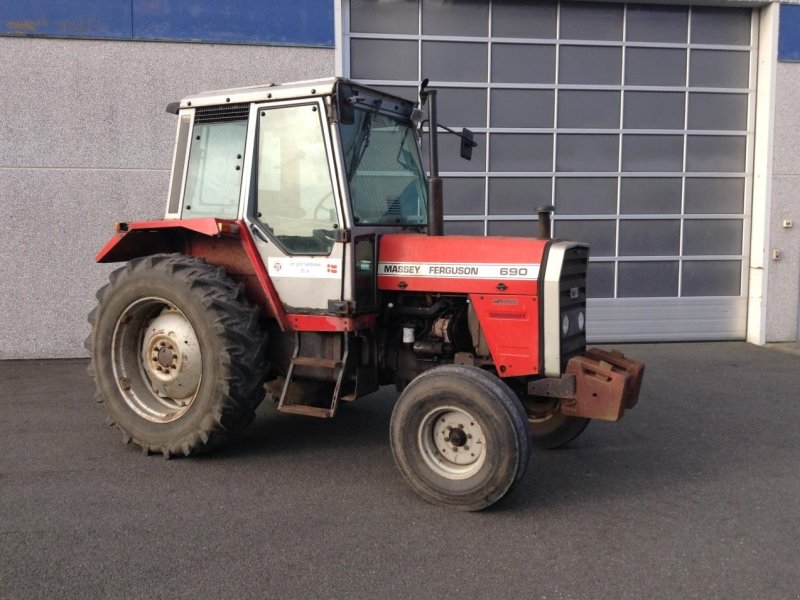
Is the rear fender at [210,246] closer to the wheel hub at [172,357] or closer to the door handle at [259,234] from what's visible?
the door handle at [259,234]

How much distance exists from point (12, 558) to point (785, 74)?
9.96 meters

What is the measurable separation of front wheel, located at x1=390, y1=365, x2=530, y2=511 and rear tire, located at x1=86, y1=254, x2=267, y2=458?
3.66 feet

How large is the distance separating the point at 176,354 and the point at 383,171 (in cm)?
188

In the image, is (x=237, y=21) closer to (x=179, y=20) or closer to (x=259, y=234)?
(x=179, y=20)

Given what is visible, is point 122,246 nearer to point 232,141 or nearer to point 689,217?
point 232,141

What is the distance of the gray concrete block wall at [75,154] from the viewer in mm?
8219

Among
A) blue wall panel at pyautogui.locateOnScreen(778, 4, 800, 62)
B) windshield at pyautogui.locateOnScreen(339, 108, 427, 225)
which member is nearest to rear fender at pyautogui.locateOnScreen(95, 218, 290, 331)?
windshield at pyautogui.locateOnScreen(339, 108, 427, 225)

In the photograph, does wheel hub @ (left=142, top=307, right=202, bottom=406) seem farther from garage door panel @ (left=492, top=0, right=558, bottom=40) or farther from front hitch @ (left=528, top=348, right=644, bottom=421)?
Answer: garage door panel @ (left=492, top=0, right=558, bottom=40)

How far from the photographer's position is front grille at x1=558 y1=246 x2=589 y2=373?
14.5ft

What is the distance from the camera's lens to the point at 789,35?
9484mm

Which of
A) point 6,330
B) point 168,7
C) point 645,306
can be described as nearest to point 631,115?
point 645,306

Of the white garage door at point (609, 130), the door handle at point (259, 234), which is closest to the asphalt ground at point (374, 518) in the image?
the door handle at point (259, 234)

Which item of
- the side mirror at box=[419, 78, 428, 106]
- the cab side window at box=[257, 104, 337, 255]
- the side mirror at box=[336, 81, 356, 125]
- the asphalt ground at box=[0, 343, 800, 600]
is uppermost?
the side mirror at box=[419, 78, 428, 106]

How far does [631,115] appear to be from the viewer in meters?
9.59
